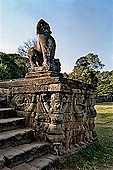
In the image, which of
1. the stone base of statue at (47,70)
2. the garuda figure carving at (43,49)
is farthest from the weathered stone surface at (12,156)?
the garuda figure carving at (43,49)

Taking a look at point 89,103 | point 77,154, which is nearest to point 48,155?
point 77,154

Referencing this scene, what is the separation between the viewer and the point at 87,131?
13.4 ft

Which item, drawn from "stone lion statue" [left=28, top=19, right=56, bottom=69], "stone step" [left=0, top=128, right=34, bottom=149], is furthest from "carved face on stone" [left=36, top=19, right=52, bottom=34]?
→ "stone step" [left=0, top=128, right=34, bottom=149]

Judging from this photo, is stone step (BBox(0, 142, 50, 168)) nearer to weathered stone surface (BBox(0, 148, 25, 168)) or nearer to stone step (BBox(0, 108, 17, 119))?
weathered stone surface (BBox(0, 148, 25, 168))

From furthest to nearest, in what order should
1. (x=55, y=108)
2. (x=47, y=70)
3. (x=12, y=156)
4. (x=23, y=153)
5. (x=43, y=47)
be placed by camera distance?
1. (x=43, y=47)
2. (x=47, y=70)
3. (x=55, y=108)
4. (x=23, y=153)
5. (x=12, y=156)

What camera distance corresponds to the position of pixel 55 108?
10.1 ft

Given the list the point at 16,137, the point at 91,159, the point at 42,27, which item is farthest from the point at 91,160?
the point at 42,27

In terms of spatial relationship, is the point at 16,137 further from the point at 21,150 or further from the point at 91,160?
the point at 91,160

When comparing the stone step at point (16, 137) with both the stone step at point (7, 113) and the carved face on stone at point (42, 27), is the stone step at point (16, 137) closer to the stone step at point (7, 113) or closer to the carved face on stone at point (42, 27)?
the stone step at point (7, 113)

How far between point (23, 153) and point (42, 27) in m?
2.53

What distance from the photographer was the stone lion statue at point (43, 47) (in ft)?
12.7

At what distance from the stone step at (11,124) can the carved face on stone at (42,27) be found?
1.81 m

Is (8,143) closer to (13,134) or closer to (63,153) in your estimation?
(13,134)

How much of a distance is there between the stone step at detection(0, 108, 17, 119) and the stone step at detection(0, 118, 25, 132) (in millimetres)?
291
